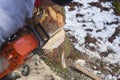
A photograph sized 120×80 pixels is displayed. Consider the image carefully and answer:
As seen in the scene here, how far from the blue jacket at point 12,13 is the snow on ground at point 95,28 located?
1628mm

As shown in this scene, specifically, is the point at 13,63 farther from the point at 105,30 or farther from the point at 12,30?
the point at 105,30

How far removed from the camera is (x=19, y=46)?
7.96 ft

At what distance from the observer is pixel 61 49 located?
137 inches

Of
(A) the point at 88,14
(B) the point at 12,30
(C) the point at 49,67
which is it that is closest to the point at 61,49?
(C) the point at 49,67

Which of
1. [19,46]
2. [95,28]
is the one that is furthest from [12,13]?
[95,28]

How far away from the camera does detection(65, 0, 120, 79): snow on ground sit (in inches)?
142

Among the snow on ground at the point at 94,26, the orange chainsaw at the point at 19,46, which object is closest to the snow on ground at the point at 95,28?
the snow on ground at the point at 94,26

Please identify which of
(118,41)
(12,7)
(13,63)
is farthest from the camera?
(118,41)

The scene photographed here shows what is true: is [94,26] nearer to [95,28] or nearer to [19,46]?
[95,28]

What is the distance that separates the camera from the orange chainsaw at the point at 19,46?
2.44 meters

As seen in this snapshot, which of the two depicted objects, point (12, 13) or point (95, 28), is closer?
point (12, 13)

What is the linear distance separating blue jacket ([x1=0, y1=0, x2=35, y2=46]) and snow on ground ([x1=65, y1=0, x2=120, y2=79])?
1.63 metres

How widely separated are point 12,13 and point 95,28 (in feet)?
6.19

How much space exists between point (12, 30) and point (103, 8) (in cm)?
200
